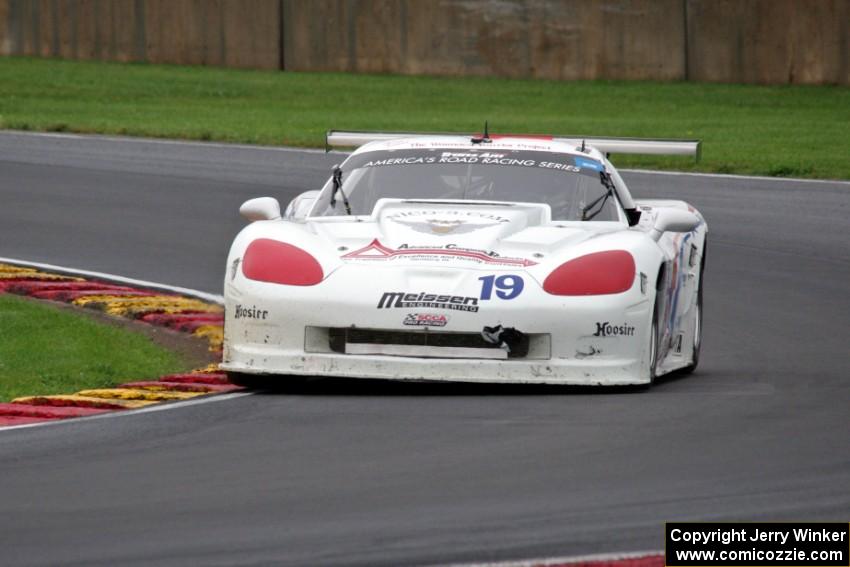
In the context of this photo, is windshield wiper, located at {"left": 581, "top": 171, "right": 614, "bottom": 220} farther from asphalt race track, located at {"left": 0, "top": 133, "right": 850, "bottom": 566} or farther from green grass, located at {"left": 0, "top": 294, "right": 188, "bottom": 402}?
green grass, located at {"left": 0, "top": 294, "right": 188, "bottom": 402}

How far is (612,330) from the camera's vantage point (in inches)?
337

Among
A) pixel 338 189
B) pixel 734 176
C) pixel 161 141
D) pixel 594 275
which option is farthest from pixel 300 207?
pixel 161 141

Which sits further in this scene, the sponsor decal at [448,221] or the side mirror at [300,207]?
the side mirror at [300,207]

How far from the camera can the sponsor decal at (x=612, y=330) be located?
8.54 m

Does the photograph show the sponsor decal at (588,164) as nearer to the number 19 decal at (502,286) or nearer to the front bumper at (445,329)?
the front bumper at (445,329)

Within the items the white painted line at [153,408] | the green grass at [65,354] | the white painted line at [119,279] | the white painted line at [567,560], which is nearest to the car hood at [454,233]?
the white painted line at [153,408]

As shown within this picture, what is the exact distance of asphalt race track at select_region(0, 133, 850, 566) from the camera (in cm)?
564

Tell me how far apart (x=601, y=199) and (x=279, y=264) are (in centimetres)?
190

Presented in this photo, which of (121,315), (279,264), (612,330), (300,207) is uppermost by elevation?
(300,207)

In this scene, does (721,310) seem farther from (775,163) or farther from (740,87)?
(740,87)

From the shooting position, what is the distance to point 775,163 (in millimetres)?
21125

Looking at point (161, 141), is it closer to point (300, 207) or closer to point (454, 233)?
point (300, 207)

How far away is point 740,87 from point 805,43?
4.14 ft

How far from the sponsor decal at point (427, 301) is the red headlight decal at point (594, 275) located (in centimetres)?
37
